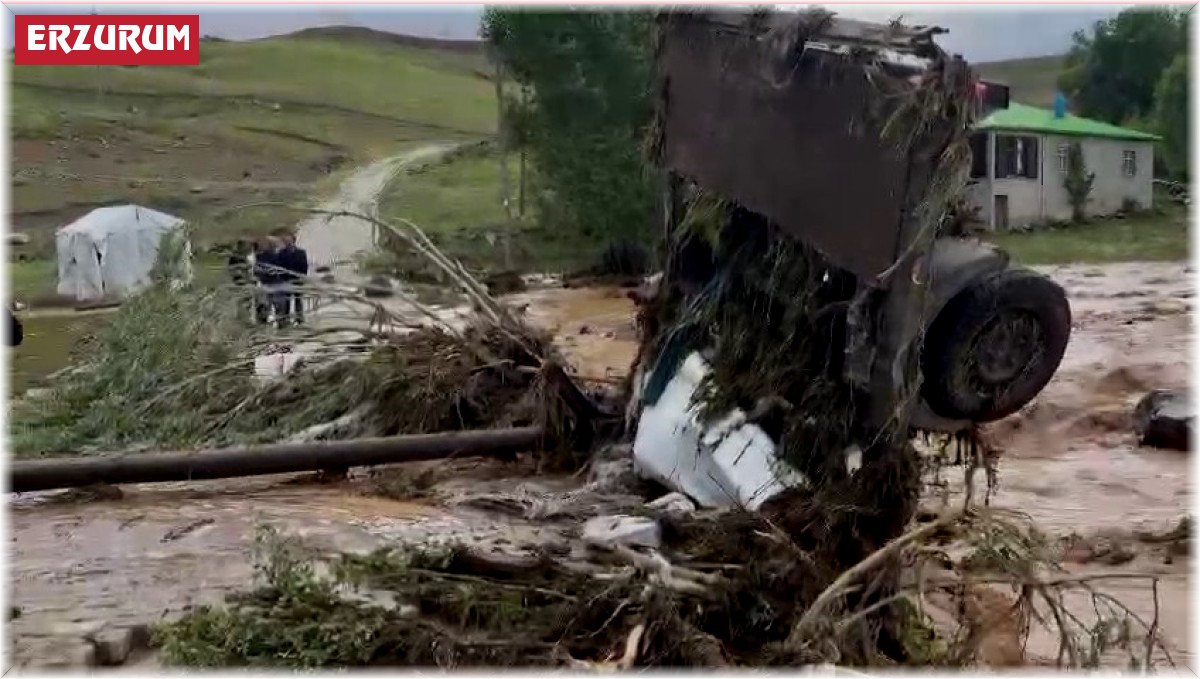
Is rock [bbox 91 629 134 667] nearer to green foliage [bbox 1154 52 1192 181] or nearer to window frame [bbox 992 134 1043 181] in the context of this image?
window frame [bbox 992 134 1043 181]

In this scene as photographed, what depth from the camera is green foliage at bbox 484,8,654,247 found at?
23141 millimetres

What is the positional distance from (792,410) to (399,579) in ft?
6.89

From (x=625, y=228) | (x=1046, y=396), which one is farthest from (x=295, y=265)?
(x=625, y=228)

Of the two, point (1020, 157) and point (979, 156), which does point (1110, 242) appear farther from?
point (979, 156)

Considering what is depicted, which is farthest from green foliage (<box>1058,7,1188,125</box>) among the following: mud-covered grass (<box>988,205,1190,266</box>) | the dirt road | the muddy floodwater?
the muddy floodwater

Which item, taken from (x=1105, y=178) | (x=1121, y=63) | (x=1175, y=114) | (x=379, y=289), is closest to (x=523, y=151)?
(x=1105, y=178)

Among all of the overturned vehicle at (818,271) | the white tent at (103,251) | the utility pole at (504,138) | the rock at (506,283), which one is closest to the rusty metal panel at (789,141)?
the overturned vehicle at (818,271)

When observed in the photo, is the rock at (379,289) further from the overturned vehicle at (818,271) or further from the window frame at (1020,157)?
the window frame at (1020,157)

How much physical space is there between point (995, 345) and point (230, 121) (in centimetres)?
2972

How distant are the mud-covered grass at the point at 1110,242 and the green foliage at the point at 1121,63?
4606mm

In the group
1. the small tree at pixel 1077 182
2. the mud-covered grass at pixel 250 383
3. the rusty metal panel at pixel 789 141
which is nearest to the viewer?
the rusty metal panel at pixel 789 141

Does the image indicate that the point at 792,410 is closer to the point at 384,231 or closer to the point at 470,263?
the point at 384,231

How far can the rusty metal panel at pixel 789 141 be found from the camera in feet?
19.4

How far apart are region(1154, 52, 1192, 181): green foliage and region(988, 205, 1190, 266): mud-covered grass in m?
1.22
